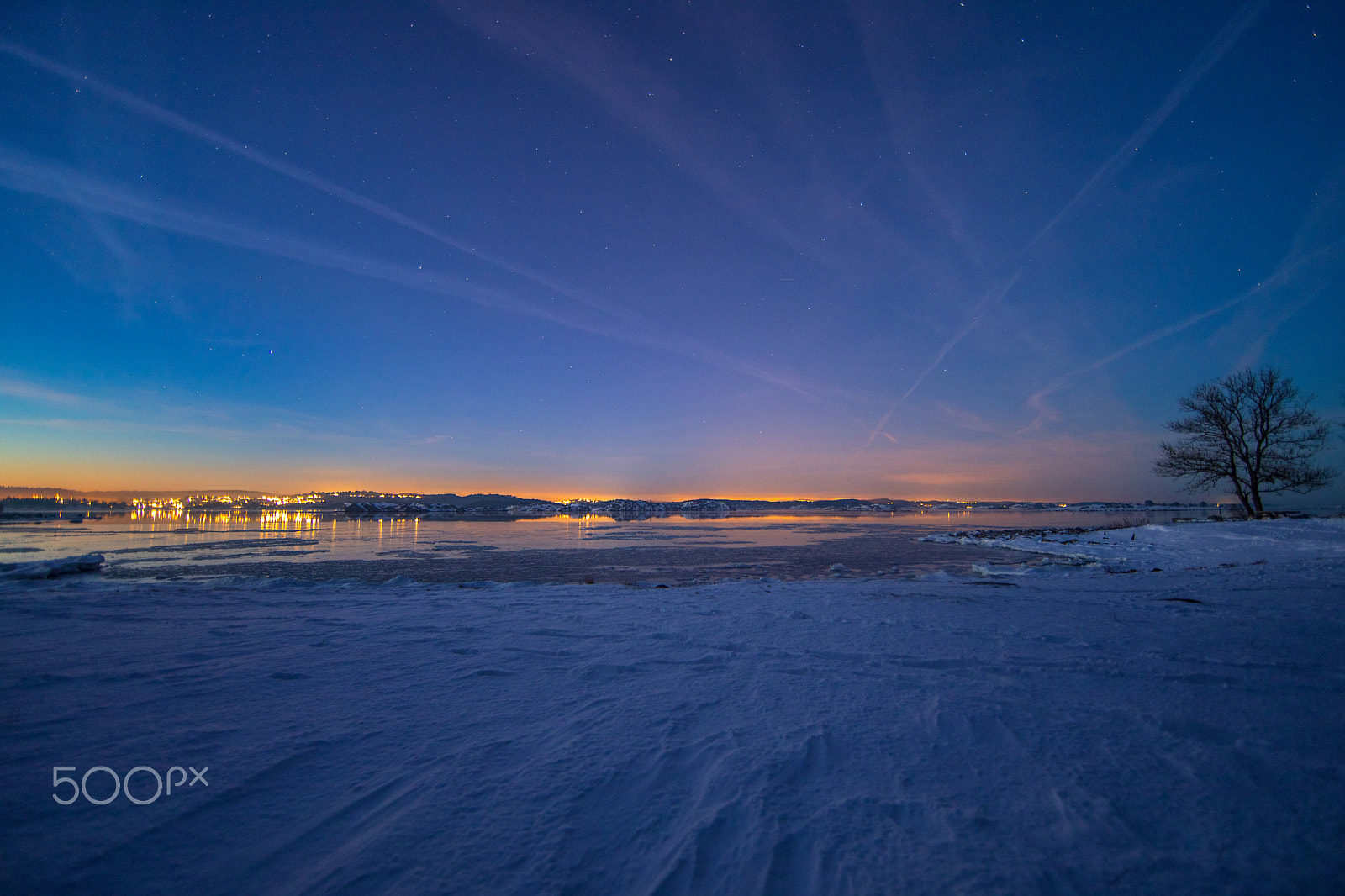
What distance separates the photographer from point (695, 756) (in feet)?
11.2

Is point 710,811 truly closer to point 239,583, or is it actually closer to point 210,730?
point 210,730

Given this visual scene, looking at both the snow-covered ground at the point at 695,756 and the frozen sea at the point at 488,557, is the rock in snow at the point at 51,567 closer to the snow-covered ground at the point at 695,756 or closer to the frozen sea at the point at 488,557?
the frozen sea at the point at 488,557

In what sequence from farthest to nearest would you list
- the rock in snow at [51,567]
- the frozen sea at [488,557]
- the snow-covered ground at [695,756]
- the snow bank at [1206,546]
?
the frozen sea at [488,557]
the snow bank at [1206,546]
the rock in snow at [51,567]
the snow-covered ground at [695,756]

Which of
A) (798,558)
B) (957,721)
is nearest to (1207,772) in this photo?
(957,721)

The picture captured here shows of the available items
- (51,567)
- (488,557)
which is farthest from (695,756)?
(488,557)

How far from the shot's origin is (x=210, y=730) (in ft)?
12.5

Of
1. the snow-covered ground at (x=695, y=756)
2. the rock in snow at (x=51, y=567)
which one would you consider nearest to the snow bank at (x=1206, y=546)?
the snow-covered ground at (x=695, y=756)

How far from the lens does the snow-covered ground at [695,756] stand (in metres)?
2.39

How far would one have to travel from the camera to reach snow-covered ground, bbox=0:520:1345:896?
2.39 m

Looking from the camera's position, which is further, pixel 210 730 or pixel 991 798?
pixel 210 730

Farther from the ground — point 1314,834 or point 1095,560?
point 1314,834

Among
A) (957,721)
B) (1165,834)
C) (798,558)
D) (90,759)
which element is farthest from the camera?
(798,558)

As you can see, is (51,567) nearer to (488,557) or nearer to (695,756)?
(488,557)

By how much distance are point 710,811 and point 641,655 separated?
280 centimetres
